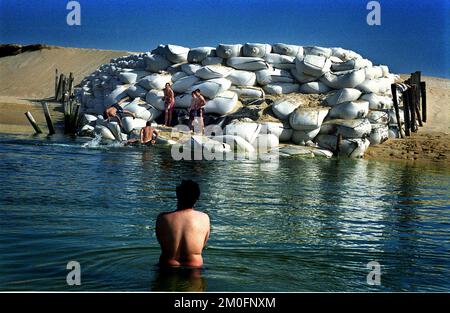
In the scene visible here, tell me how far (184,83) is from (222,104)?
1.23 metres

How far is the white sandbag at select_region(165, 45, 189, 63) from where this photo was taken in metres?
15.6

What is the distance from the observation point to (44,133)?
1586cm

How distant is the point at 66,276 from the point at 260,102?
10.2 m

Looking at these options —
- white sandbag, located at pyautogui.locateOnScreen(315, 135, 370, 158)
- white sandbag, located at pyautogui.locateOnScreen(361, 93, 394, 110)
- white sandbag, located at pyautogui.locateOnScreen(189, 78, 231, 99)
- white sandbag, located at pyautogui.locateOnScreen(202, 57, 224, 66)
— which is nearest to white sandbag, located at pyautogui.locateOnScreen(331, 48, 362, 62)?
white sandbag, located at pyautogui.locateOnScreen(361, 93, 394, 110)

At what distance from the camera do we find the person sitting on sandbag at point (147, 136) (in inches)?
523

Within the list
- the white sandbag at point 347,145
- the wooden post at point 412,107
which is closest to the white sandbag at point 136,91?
the white sandbag at point 347,145

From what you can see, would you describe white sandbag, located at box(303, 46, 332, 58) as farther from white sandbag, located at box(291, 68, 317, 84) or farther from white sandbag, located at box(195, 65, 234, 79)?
white sandbag, located at box(195, 65, 234, 79)

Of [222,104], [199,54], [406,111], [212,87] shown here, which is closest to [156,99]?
[212,87]

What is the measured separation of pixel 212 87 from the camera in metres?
14.1

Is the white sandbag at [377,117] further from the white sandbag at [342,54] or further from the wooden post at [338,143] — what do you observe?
the white sandbag at [342,54]

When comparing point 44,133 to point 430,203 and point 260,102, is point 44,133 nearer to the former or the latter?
point 260,102

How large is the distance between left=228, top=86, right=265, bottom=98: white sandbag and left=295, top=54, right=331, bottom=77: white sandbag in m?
0.99

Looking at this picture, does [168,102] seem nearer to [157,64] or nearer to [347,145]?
[157,64]
